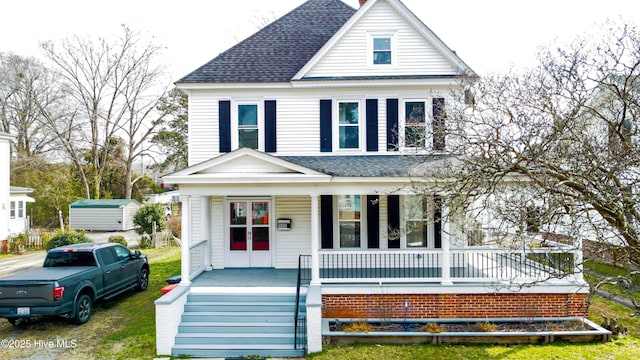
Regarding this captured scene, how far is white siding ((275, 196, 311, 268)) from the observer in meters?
12.3

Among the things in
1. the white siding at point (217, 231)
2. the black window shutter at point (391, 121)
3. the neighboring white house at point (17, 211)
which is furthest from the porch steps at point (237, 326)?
the neighboring white house at point (17, 211)

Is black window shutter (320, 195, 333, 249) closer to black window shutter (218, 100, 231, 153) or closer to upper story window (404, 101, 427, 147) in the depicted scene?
upper story window (404, 101, 427, 147)

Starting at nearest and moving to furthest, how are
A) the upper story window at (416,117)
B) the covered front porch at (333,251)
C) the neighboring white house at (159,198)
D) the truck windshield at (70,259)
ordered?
the covered front porch at (333,251), the truck windshield at (70,259), the upper story window at (416,117), the neighboring white house at (159,198)

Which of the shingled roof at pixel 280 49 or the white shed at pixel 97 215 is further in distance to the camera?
the white shed at pixel 97 215

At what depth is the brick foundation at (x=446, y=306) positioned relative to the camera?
31.8ft

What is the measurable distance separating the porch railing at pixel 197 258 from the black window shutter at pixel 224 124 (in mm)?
3019

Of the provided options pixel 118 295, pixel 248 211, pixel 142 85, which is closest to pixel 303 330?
pixel 248 211

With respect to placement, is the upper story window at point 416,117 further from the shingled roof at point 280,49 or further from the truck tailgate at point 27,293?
the truck tailgate at point 27,293

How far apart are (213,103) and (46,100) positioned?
31.1 meters

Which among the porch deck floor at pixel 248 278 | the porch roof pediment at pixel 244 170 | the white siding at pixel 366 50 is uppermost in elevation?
the white siding at pixel 366 50

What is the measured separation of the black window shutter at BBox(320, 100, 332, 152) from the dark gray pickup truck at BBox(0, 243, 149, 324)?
6909 mm

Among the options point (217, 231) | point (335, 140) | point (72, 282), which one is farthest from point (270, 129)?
point (72, 282)

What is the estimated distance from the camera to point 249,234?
40.7 ft

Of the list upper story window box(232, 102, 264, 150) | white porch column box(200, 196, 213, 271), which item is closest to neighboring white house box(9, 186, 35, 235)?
white porch column box(200, 196, 213, 271)
